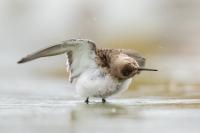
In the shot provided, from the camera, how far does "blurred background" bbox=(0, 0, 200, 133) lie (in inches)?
493

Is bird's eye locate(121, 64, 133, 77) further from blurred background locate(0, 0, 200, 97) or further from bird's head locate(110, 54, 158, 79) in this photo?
blurred background locate(0, 0, 200, 97)

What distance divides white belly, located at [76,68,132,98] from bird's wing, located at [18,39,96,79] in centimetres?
26

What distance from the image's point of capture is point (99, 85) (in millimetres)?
14648

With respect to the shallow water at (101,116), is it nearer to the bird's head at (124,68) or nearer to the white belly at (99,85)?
the white belly at (99,85)

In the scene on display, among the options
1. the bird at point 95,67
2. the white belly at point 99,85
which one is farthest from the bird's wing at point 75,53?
the white belly at point 99,85

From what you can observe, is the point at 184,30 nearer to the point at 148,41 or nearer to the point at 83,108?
the point at 148,41

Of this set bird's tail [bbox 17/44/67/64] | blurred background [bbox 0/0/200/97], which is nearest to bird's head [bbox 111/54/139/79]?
bird's tail [bbox 17/44/67/64]

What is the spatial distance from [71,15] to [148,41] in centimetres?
593

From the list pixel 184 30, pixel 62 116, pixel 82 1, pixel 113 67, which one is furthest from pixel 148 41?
pixel 62 116

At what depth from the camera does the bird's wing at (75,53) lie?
48.8 ft

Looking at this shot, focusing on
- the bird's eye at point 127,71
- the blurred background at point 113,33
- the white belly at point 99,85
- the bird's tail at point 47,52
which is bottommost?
the blurred background at point 113,33

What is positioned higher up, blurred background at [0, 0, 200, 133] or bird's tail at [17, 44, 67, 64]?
bird's tail at [17, 44, 67, 64]

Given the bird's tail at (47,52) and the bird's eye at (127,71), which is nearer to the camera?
the bird's eye at (127,71)

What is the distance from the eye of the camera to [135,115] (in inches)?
509
